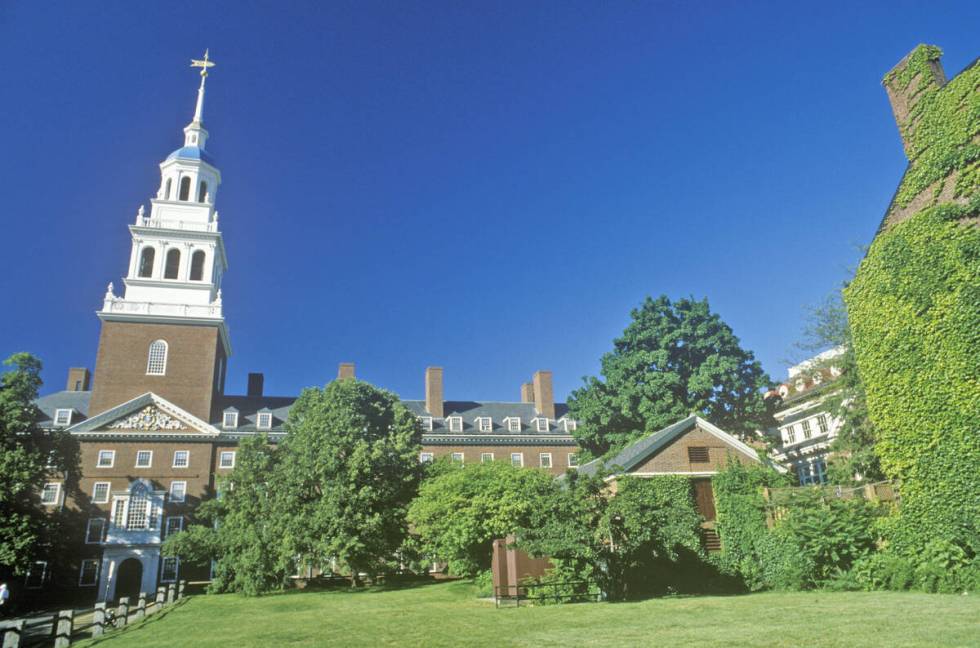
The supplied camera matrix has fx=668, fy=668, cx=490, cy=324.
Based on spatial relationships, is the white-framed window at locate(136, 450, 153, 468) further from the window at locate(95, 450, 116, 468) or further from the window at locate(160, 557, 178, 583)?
the window at locate(160, 557, 178, 583)

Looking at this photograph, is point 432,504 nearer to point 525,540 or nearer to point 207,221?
point 525,540

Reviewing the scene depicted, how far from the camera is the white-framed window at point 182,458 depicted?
4634 centimetres

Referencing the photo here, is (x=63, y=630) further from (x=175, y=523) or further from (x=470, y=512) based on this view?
(x=175, y=523)

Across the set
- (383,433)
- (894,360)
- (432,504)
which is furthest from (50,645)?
(894,360)

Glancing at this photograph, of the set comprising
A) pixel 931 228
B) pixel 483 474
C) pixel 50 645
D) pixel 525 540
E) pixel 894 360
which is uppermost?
pixel 931 228

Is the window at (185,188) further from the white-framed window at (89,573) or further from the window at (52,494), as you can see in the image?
the white-framed window at (89,573)

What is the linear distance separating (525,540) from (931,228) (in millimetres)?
16859

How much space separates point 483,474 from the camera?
3416 cm

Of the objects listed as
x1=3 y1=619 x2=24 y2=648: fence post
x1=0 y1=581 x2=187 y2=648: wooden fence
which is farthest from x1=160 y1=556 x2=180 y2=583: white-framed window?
x1=3 y1=619 x2=24 y2=648: fence post

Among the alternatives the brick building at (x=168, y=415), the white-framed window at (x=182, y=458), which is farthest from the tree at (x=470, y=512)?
the white-framed window at (x=182, y=458)

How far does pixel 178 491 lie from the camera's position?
4566 centimetres

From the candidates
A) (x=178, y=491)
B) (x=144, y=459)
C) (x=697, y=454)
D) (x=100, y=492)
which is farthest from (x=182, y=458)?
(x=697, y=454)

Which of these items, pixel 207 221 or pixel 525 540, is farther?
pixel 207 221

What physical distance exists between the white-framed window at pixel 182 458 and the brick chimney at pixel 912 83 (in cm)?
4533
